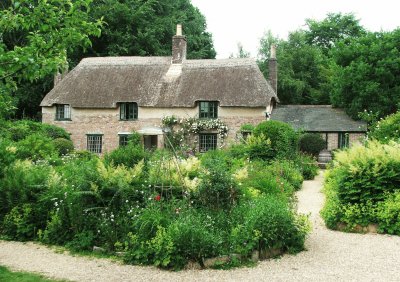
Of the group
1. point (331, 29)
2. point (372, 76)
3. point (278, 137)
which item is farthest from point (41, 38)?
point (331, 29)

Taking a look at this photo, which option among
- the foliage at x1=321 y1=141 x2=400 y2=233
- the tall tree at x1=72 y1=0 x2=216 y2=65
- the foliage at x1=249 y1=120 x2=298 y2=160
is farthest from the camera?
the tall tree at x1=72 y1=0 x2=216 y2=65

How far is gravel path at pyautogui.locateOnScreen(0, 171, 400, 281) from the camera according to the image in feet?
20.0

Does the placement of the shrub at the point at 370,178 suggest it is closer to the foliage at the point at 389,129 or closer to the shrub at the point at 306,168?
the foliage at the point at 389,129

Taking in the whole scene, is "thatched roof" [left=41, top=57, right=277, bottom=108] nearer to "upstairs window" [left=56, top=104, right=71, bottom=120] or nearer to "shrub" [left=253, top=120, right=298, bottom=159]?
"upstairs window" [left=56, top=104, right=71, bottom=120]

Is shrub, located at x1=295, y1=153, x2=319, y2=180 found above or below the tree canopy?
below

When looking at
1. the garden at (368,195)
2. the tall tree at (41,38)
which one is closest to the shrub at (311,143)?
the garden at (368,195)

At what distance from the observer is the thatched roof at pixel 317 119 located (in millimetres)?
24406

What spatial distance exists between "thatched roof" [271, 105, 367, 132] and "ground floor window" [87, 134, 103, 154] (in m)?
11.1

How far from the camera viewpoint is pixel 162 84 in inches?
1072

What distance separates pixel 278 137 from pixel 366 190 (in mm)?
8421

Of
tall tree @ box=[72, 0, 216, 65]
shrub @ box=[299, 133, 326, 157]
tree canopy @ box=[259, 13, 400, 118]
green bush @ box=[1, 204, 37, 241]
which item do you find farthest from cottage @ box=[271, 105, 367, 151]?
green bush @ box=[1, 204, 37, 241]

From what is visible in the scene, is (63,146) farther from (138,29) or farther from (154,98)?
(138,29)

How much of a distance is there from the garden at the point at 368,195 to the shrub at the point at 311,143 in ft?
47.1

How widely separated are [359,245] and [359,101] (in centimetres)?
1897
